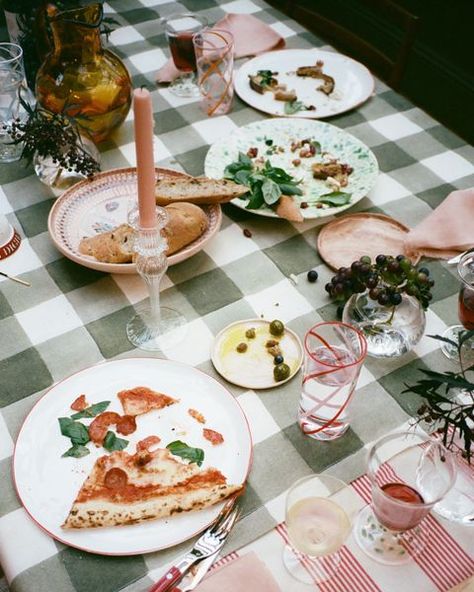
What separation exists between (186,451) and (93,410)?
18 centimetres

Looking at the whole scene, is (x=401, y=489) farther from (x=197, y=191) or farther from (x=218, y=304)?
(x=197, y=191)

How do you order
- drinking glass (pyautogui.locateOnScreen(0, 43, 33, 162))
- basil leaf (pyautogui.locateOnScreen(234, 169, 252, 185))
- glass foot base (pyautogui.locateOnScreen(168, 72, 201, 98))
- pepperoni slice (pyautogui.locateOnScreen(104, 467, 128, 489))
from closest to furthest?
1. pepperoni slice (pyautogui.locateOnScreen(104, 467, 128, 489))
2. basil leaf (pyautogui.locateOnScreen(234, 169, 252, 185))
3. drinking glass (pyautogui.locateOnScreen(0, 43, 33, 162))
4. glass foot base (pyautogui.locateOnScreen(168, 72, 201, 98))

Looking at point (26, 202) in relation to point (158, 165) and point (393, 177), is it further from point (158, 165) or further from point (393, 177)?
point (393, 177)

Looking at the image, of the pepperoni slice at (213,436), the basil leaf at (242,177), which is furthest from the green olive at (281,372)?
the basil leaf at (242,177)

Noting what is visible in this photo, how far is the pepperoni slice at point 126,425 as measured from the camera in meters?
1.05

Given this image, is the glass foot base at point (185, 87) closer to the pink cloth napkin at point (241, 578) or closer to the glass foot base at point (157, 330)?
the glass foot base at point (157, 330)

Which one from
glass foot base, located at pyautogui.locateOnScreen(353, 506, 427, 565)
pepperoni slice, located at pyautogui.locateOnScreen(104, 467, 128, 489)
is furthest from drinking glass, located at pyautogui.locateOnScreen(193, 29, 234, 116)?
glass foot base, located at pyautogui.locateOnScreen(353, 506, 427, 565)

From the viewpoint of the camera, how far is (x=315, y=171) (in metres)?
1.58

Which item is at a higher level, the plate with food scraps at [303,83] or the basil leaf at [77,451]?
the plate with food scraps at [303,83]

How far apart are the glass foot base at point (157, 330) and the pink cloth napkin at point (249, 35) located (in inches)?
40.9

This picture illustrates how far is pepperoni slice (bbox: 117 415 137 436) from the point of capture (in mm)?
1046

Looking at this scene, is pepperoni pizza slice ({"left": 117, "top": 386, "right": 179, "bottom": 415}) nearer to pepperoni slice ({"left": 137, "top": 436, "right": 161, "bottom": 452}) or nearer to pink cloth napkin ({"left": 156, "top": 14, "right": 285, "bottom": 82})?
pepperoni slice ({"left": 137, "top": 436, "right": 161, "bottom": 452})

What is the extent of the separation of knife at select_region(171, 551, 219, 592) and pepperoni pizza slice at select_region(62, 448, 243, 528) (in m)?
0.08

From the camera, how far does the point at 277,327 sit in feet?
4.01
